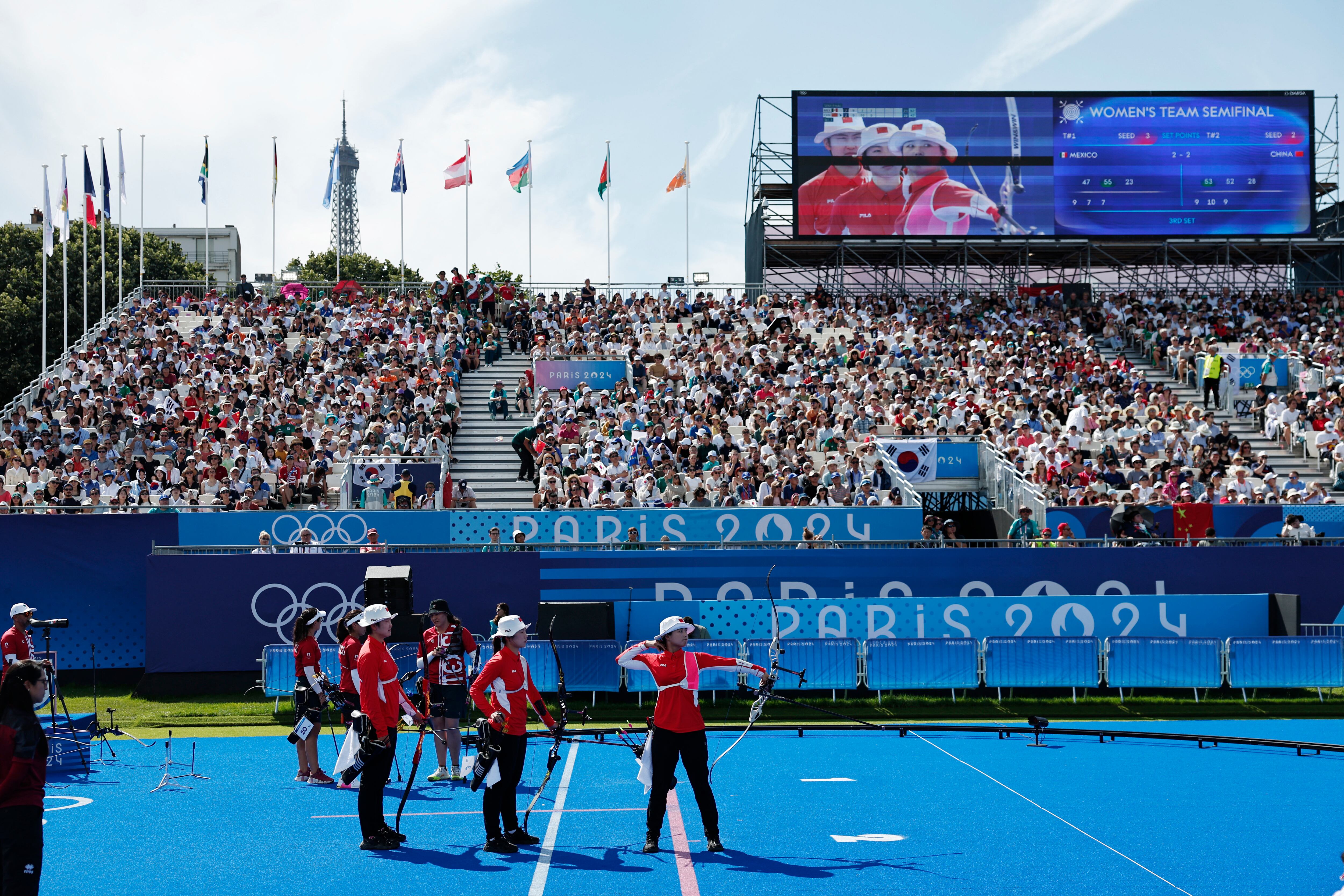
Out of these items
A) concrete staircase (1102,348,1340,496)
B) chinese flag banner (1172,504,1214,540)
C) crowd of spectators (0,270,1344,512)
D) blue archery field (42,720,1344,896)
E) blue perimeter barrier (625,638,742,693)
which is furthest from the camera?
concrete staircase (1102,348,1340,496)

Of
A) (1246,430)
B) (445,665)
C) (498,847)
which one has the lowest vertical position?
(498,847)

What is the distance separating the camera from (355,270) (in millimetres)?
93125

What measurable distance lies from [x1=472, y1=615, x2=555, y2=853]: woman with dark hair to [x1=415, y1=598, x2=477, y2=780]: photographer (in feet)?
10.1

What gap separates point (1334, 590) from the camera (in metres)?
21.4

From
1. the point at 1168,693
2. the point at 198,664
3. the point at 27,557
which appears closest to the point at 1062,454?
the point at 1168,693

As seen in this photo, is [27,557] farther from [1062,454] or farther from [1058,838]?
[1062,454]

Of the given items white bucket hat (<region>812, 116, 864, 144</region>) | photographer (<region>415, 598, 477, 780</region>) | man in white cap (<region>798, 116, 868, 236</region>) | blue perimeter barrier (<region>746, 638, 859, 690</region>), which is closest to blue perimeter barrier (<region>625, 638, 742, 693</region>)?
blue perimeter barrier (<region>746, 638, 859, 690</region>)

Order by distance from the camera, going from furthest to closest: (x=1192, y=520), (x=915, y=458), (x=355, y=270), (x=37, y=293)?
(x=355, y=270) < (x=37, y=293) < (x=915, y=458) < (x=1192, y=520)

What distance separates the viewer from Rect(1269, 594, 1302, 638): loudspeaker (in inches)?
786

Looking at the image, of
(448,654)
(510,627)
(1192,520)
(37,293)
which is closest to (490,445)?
(448,654)

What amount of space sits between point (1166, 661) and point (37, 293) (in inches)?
Answer: 2384

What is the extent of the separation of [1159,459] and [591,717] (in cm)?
1559

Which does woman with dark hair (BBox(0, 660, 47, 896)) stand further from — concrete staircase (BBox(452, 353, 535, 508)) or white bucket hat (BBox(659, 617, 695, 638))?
concrete staircase (BBox(452, 353, 535, 508))

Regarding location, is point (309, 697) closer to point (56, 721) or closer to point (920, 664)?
point (56, 721)
